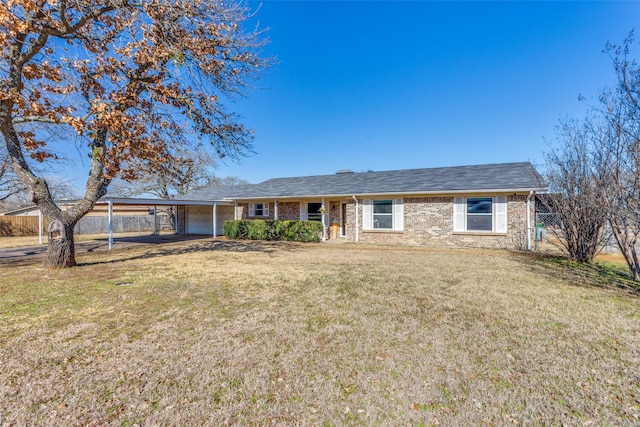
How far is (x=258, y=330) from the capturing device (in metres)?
3.97

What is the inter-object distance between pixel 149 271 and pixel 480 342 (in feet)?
25.4

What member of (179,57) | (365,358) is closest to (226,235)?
(179,57)

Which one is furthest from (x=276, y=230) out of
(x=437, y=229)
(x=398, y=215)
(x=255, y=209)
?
(x=437, y=229)

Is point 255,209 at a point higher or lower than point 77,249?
higher

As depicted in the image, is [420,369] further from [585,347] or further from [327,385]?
[585,347]

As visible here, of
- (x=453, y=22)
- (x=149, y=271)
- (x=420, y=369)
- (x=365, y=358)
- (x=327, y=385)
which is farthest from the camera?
(x=453, y=22)

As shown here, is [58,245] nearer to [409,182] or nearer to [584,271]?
[409,182]

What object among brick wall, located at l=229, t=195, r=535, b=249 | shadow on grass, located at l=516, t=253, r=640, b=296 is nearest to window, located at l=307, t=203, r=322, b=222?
brick wall, located at l=229, t=195, r=535, b=249

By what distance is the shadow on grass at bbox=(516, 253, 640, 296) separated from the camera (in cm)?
655

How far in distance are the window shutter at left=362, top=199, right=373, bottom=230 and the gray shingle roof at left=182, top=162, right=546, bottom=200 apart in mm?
593

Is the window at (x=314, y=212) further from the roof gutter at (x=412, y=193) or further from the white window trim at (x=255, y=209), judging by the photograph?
the white window trim at (x=255, y=209)

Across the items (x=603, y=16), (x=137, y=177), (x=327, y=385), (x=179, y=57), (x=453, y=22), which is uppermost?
(x=453, y=22)

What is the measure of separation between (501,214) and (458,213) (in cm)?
156

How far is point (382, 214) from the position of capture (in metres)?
14.5
